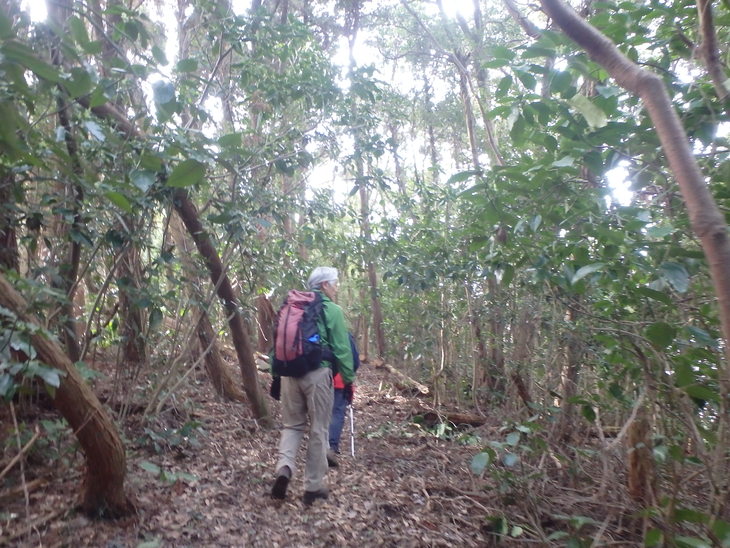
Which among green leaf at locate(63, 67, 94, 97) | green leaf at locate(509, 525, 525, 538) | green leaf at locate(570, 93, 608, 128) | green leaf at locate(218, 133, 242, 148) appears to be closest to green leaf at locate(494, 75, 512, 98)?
green leaf at locate(570, 93, 608, 128)

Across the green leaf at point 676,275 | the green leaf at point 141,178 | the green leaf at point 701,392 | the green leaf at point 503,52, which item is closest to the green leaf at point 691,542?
the green leaf at point 701,392

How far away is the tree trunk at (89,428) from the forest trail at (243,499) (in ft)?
0.41

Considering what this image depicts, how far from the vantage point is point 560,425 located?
5277mm

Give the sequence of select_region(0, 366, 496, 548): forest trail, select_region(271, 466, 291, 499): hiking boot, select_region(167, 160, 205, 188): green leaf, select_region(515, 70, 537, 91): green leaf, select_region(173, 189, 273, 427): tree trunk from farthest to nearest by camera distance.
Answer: select_region(173, 189, 273, 427): tree trunk → select_region(271, 466, 291, 499): hiking boot → select_region(0, 366, 496, 548): forest trail → select_region(515, 70, 537, 91): green leaf → select_region(167, 160, 205, 188): green leaf

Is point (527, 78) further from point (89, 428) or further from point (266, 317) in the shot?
point (266, 317)

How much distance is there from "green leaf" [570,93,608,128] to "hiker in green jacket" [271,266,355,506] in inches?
110

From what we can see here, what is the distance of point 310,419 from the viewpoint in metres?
4.64

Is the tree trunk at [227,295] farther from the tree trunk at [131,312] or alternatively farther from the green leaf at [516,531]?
the green leaf at [516,531]

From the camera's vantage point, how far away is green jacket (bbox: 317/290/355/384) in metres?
4.79

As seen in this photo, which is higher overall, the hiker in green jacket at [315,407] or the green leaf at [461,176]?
the green leaf at [461,176]

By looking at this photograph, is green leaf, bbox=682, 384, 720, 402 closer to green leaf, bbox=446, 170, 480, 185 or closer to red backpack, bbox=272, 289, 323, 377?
green leaf, bbox=446, 170, 480, 185

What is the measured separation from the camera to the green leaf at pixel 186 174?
221cm

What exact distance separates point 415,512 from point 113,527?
2.27m

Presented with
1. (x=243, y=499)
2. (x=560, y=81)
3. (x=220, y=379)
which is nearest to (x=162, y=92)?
(x=560, y=81)
